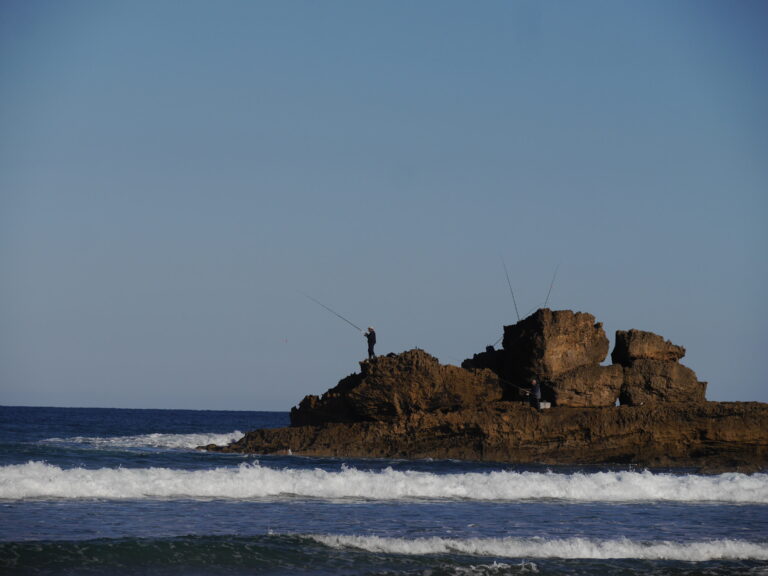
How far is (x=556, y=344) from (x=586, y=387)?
5.41 feet

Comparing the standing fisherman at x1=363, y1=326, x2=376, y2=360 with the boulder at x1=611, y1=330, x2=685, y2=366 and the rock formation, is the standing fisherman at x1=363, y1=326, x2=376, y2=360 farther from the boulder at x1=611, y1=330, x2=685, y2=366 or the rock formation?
the boulder at x1=611, y1=330, x2=685, y2=366

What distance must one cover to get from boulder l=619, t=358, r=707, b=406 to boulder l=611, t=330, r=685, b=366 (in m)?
0.59

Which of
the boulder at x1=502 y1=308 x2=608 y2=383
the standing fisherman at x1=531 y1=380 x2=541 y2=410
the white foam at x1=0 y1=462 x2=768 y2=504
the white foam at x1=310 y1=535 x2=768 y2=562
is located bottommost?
the white foam at x1=310 y1=535 x2=768 y2=562

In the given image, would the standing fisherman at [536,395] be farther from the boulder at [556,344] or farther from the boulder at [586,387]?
the boulder at [556,344]

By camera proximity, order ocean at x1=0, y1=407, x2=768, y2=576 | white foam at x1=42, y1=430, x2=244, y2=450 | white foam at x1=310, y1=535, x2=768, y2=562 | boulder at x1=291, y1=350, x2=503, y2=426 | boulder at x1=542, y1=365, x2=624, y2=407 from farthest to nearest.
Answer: white foam at x1=42, y1=430, x2=244, y2=450, boulder at x1=542, y1=365, x2=624, y2=407, boulder at x1=291, y1=350, x2=503, y2=426, white foam at x1=310, y1=535, x2=768, y2=562, ocean at x1=0, y1=407, x2=768, y2=576

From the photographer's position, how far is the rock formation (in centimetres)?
2719

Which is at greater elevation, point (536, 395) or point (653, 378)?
point (653, 378)

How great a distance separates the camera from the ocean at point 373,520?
44.1ft

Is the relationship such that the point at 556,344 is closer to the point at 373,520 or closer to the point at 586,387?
the point at 586,387

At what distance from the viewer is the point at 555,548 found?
568 inches

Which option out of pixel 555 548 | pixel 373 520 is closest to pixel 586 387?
pixel 373 520

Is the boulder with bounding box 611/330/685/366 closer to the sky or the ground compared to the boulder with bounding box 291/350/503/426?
closer to the sky

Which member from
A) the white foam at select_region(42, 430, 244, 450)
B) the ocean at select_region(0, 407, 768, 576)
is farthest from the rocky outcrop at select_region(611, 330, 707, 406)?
the white foam at select_region(42, 430, 244, 450)

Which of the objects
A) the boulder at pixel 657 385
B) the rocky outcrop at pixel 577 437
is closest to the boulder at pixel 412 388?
the rocky outcrop at pixel 577 437
